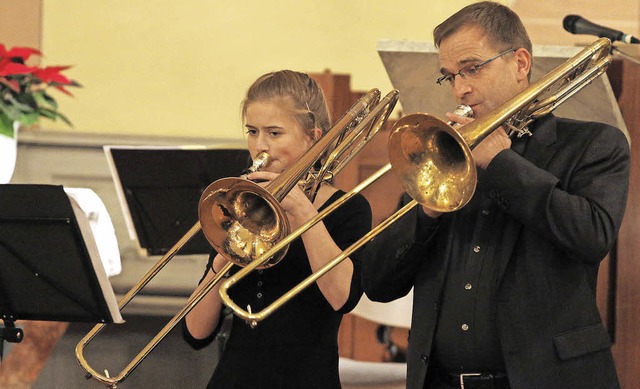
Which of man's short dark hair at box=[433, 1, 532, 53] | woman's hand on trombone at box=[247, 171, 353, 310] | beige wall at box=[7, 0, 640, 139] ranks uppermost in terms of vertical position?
man's short dark hair at box=[433, 1, 532, 53]

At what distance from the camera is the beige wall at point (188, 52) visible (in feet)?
18.6

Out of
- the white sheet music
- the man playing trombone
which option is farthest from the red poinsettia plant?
the man playing trombone

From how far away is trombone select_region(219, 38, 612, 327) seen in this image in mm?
1856

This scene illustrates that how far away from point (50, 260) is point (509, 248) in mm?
1153

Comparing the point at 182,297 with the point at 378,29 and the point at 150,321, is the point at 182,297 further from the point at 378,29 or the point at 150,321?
the point at 378,29

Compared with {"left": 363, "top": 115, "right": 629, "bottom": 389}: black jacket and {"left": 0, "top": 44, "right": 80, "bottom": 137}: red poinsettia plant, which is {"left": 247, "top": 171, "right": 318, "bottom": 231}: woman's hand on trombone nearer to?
{"left": 363, "top": 115, "right": 629, "bottom": 389}: black jacket

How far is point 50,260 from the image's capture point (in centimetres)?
243

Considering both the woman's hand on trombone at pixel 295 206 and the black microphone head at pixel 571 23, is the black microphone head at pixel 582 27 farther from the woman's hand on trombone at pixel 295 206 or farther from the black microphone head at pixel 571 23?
the woman's hand on trombone at pixel 295 206

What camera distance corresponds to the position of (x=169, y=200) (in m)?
3.34

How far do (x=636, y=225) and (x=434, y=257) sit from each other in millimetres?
1097

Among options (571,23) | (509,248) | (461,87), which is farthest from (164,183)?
(509,248)

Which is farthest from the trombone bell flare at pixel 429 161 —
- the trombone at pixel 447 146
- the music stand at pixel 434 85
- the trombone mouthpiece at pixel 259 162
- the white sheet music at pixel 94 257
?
the music stand at pixel 434 85

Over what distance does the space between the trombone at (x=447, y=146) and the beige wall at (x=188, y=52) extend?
360 centimetres

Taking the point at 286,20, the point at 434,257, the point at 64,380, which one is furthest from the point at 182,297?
the point at 434,257
